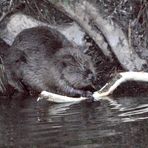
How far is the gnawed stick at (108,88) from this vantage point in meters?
6.94

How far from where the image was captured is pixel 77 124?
5.78m

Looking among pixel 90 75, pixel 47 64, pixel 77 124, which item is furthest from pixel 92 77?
pixel 77 124

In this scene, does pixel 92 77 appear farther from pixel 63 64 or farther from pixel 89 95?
pixel 63 64

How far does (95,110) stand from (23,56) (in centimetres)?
→ 177

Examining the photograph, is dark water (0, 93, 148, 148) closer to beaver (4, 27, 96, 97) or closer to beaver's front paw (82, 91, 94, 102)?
beaver's front paw (82, 91, 94, 102)

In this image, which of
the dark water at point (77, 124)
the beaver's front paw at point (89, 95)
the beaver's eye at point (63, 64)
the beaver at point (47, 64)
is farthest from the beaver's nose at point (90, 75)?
the dark water at point (77, 124)

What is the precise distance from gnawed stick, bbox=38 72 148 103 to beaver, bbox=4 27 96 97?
0.32 m

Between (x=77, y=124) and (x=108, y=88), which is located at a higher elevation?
(x=77, y=124)

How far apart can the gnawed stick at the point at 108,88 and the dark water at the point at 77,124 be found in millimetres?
108

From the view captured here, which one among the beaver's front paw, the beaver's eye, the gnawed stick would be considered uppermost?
the beaver's eye

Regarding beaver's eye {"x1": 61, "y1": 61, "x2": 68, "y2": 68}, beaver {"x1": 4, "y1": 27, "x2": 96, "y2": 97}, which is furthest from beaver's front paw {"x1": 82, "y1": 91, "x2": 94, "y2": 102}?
beaver's eye {"x1": 61, "y1": 61, "x2": 68, "y2": 68}

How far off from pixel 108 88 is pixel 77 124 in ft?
4.38

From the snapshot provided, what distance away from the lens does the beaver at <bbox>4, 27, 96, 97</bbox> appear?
7.43m

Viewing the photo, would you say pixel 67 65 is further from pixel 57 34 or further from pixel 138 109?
pixel 138 109
